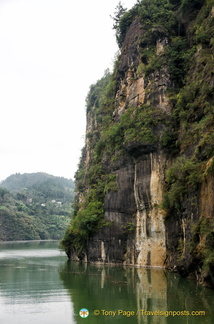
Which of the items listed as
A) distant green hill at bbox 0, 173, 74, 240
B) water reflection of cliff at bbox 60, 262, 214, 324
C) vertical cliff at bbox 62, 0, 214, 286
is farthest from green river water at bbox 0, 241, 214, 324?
distant green hill at bbox 0, 173, 74, 240

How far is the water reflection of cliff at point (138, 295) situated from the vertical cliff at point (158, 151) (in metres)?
1.38

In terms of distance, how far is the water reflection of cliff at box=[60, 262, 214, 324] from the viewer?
10.2 metres

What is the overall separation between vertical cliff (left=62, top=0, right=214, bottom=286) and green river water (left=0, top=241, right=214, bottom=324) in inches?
70.2

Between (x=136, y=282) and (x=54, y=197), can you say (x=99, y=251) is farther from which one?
(x=54, y=197)

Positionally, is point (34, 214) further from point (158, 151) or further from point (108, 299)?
point (108, 299)

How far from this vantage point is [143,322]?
9.72 metres

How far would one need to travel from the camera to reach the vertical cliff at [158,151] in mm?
16125

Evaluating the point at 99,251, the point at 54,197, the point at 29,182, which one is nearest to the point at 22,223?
the point at 54,197

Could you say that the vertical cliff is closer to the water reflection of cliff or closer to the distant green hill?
the water reflection of cliff

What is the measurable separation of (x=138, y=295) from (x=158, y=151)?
10.5m

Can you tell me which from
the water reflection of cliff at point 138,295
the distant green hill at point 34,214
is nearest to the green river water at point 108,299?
the water reflection of cliff at point 138,295

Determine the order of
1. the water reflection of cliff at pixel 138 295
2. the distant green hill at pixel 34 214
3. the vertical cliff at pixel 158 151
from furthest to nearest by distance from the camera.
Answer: the distant green hill at pixel 34 214 → the vertical cliff at pixel 158 151 → the water reflection of cliff at pixel 138 295

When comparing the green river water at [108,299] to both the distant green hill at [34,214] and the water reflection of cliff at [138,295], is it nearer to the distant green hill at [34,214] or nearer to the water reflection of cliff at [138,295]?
the water reflection of cliff at [138,295]

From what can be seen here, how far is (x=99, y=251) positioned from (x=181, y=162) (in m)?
10.7
